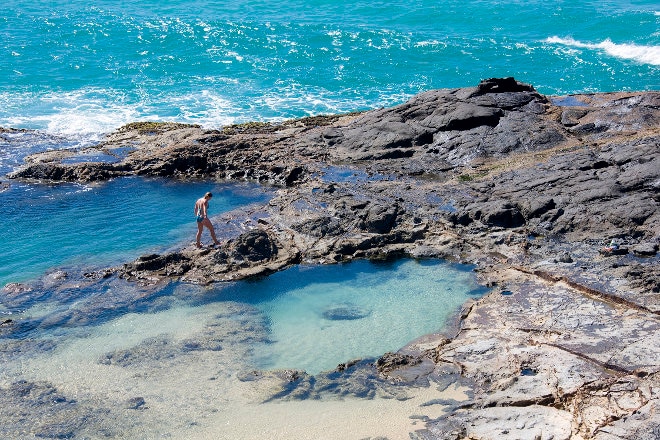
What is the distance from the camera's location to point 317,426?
1366cm

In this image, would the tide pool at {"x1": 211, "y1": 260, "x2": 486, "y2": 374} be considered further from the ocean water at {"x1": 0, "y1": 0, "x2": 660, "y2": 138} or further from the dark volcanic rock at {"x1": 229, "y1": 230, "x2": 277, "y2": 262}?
the ocean water at {"x1": 0, "y1": 0, "x2": 660, "y2": 138}

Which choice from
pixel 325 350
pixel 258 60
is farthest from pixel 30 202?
pixel 258 60

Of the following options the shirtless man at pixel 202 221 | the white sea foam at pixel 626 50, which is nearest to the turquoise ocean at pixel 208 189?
the white sea foam at pixel 626 50

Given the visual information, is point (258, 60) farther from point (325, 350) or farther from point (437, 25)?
point (325, 350)

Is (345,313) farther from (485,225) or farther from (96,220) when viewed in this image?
(96,220)

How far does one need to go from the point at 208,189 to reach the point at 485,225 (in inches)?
430

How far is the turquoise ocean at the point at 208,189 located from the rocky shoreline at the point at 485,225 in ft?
2.85

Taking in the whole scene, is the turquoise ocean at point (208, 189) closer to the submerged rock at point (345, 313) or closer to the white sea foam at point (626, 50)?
the submerged rock at point (345, 313)

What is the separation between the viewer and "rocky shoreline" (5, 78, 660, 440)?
546 inches

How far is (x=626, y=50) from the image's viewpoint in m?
48.7

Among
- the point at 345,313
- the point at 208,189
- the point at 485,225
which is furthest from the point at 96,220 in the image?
the point at 485,225

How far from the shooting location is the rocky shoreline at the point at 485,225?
13875 mm

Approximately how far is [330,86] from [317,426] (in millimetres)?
33231

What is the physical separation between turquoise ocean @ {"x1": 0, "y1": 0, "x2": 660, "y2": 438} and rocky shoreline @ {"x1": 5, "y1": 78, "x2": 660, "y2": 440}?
0.87 m
